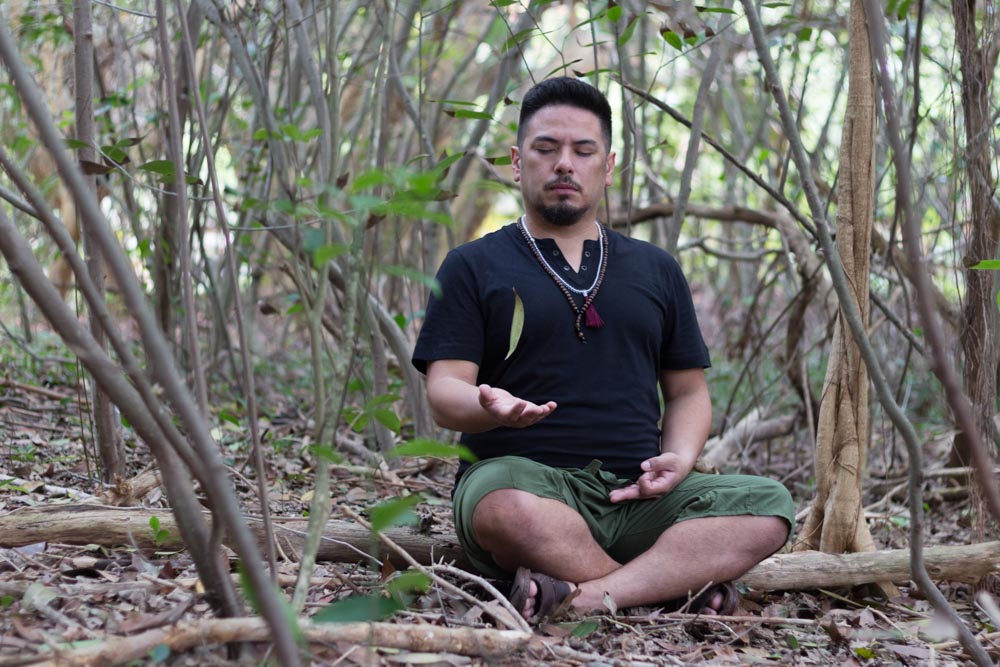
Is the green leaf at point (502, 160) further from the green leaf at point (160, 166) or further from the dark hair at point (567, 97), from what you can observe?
the green leaf at point (160, 166)

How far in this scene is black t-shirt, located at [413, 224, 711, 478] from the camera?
2404 mm

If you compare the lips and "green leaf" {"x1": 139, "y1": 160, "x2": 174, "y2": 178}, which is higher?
"green leaf" {"x1": 139, "y1": 160, "x2": 174, "y2": 178}

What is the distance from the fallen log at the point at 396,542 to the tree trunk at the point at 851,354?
0.36ft

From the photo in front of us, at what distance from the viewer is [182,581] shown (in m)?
1.84

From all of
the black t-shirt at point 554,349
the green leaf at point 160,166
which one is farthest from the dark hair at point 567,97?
the green leaf at point 160,166

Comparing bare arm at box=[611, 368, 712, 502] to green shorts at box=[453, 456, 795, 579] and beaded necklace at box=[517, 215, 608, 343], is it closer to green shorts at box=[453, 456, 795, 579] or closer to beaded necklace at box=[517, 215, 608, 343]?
green shorts at box=[453, 456, 795, 579]

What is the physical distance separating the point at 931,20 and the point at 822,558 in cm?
427

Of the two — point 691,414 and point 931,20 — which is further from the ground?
point 931,20

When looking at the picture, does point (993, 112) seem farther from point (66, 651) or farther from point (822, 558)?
point (66, 651)

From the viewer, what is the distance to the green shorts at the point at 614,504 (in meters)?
2.23

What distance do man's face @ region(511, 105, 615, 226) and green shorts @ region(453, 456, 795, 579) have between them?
2.24 feet

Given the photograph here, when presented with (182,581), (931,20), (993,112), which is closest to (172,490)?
(182,581)

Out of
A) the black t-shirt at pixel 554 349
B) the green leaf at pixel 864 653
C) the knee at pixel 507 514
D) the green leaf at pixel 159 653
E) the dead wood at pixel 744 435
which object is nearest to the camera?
the green leaf at pixel 159 653

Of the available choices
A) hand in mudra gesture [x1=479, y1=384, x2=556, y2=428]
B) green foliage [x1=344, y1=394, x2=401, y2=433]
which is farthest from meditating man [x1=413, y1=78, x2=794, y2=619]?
green foliage [x1=344, y1=394, x2=401, y2=433]
